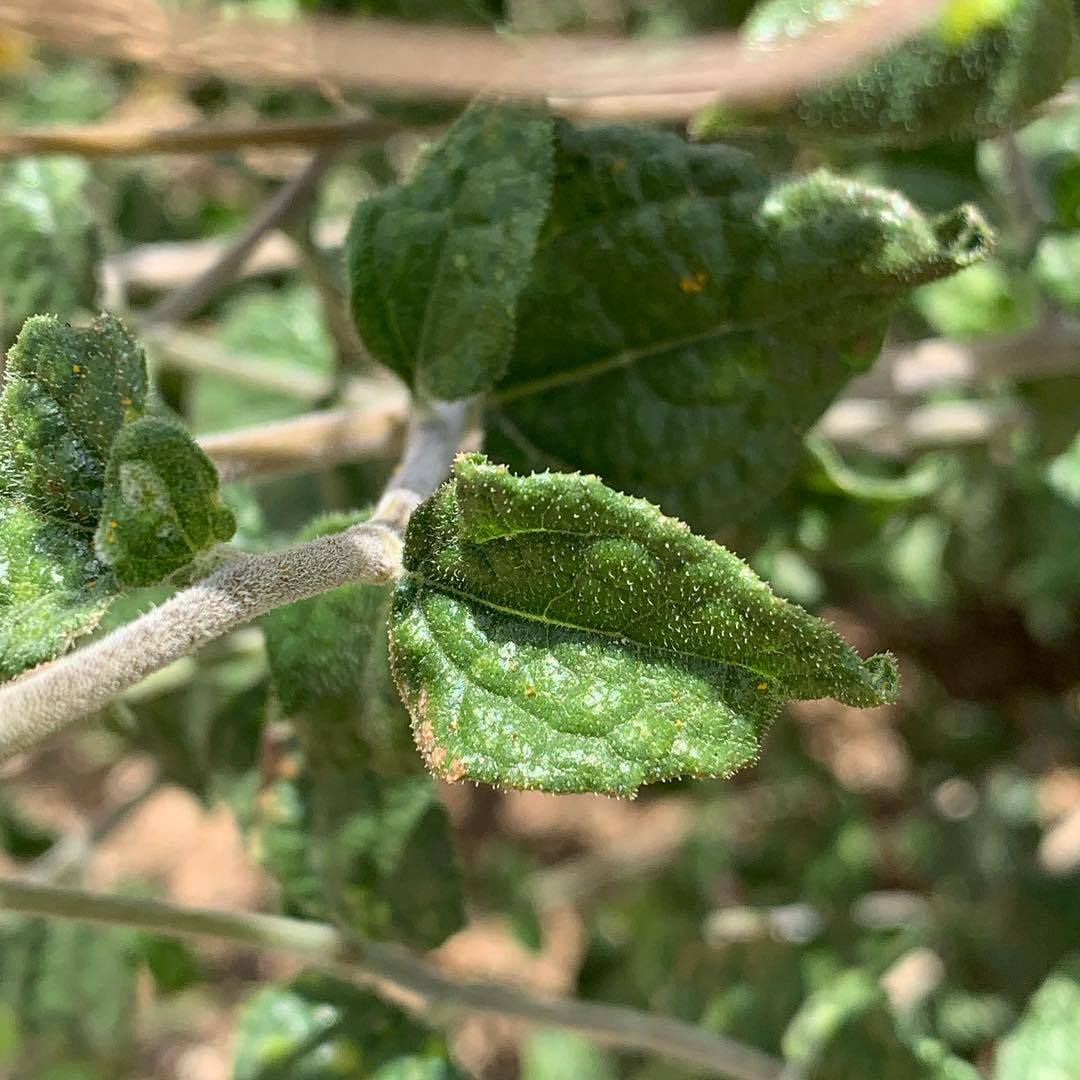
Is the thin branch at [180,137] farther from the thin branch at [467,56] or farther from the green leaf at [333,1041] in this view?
the green leaf at [333,1041]

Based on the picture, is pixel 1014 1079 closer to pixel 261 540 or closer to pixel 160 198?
pixel 261 540

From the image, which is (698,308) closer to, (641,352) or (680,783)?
(641,352)

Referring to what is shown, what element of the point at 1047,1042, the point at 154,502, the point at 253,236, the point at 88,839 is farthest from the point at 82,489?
the point at 88,839

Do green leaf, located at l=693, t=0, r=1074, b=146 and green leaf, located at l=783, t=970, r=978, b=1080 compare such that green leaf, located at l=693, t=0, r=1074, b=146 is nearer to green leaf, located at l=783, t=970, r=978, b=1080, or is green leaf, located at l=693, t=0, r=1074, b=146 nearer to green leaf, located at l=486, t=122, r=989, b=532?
green leaf, located at l=486, t=122, r=989, b=532

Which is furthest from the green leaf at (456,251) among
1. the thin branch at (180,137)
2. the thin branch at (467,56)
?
the thin branch at (180,137)

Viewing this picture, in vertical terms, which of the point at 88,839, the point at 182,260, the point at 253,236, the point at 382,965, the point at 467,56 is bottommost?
the point at 88,839
